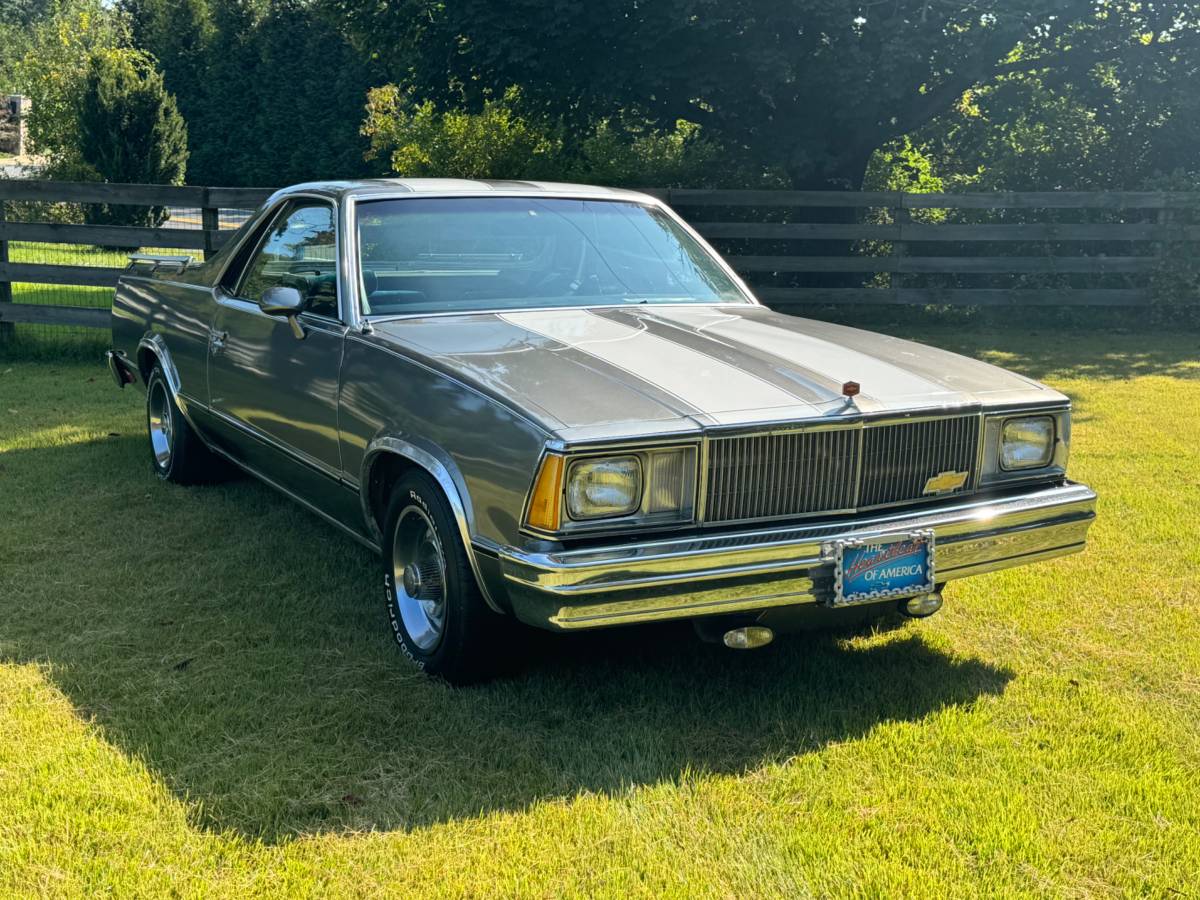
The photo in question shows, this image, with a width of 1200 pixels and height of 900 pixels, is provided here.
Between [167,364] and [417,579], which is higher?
[167,364]

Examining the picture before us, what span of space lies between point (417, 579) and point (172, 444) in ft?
8.98

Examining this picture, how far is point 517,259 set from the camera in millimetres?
4676

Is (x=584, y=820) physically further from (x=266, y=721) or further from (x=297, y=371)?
(x=297, y=371)

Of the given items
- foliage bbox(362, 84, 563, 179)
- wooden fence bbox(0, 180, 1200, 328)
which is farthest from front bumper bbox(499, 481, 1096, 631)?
foliage bbox(362, 84, 563, 179)

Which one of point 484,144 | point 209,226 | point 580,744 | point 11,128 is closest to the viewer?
point 580,744

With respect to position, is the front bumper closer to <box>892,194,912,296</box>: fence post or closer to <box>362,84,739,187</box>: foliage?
<box>892,194,912,296</box>: fence post

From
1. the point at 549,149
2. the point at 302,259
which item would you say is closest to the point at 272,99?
the point at 549,149

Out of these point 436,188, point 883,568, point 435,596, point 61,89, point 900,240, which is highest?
point 61,89

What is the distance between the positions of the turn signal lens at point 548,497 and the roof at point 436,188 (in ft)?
6.49

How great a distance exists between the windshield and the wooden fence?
21.2 feet

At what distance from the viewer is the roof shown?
15.6 feet

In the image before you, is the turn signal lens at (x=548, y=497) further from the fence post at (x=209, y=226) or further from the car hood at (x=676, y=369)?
the fence post at (x=209, y=226)

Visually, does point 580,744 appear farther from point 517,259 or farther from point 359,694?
point 517,259

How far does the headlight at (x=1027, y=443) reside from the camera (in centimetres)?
387
